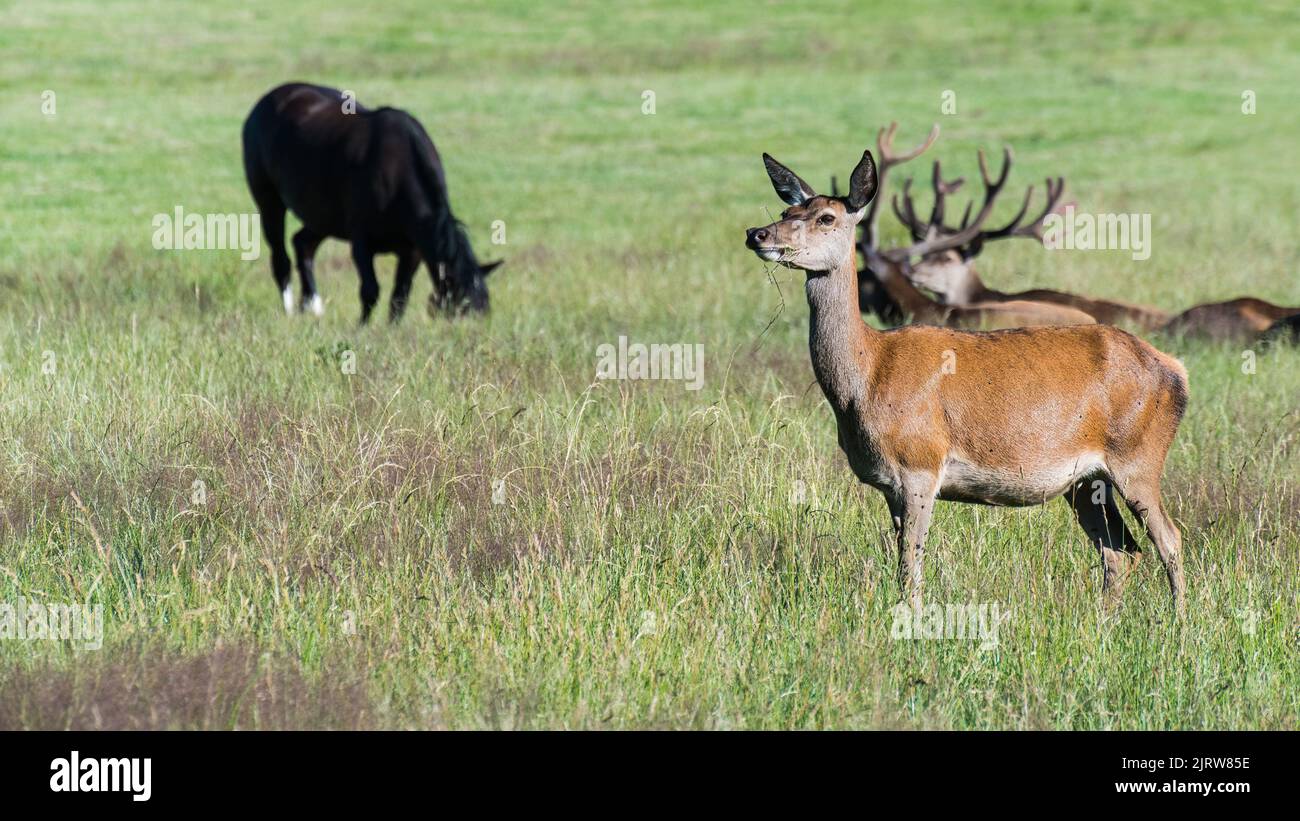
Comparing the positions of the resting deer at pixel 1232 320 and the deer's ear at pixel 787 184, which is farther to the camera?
the resting deer at pixel 1232 320

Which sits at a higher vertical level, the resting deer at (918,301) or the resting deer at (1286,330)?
the resting deer at (918,301)

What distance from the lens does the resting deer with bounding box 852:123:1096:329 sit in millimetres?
10930

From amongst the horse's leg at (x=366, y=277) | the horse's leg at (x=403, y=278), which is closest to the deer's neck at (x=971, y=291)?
the horse's leg at (x=403, y=278)

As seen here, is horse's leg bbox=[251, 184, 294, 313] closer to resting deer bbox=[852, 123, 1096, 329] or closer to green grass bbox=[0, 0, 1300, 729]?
green grass bbox=[0, 0, 1300, 729]

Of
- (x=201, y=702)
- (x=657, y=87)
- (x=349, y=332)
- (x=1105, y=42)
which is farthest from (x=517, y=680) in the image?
(x=1105, y=42)

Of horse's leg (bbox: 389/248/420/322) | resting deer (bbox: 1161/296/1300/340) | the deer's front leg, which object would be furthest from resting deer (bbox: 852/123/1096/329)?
the deer's front leg

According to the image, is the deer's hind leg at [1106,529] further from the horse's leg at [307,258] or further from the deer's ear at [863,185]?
the horse's leg at [307,258]

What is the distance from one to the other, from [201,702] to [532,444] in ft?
9.49

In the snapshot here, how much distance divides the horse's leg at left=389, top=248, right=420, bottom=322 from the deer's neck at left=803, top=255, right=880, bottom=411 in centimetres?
613

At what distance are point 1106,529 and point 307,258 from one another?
8.67 m

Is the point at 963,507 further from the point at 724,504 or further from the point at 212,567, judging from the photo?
the point at 212,567

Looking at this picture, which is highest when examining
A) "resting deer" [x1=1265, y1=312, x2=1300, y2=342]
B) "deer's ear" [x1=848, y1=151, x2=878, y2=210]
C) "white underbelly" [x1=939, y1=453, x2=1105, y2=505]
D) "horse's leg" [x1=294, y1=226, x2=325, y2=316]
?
"horse's leg" [x1=294, y1=226, x2=325, y2=316]

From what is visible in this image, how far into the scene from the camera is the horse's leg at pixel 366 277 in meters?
11.7

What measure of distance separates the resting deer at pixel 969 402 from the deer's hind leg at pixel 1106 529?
5 centimetres
